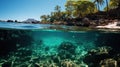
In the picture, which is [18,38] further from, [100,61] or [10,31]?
[100,61]

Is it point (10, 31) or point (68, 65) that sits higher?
point (10, 31)

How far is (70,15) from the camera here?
61375 mm

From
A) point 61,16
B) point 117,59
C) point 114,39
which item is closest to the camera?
point 117,59

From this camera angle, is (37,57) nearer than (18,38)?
Yes

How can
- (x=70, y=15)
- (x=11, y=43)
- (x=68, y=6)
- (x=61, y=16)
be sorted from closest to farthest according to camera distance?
(x=11, y=43) → (x=68, y=6) → (x=70, y=15) → (x=61, y=16)

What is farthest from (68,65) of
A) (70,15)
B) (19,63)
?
(70,15)

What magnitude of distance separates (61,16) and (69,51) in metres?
51.0

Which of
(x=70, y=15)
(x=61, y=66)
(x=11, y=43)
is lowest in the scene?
(x=61, y=66)

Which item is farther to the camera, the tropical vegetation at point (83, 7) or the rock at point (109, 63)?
the tropical vegetation at point (83, 7)

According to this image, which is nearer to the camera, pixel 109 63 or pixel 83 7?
pixel 109 63

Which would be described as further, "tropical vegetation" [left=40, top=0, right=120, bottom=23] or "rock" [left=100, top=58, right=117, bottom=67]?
"tropical vegetation" [left=40, top=0, right=120, bottom=23]

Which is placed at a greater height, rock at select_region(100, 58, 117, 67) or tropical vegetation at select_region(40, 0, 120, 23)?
tropical vegetation at select_region(40, 0, 120, 23)

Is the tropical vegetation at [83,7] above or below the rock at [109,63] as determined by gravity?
above

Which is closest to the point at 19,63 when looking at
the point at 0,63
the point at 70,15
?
the point at 0,63
